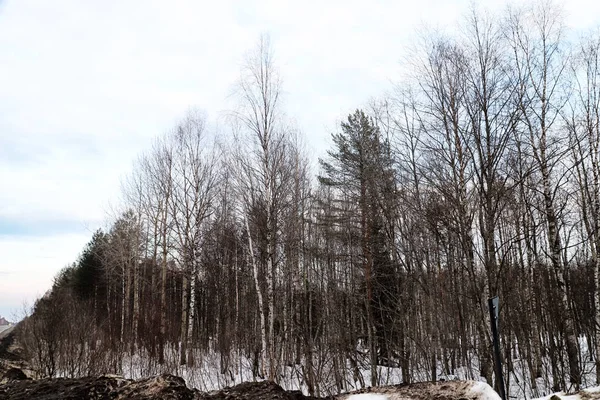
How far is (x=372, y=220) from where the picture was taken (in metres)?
14.8

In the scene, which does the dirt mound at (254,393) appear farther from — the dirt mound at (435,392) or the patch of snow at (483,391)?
the patch of snow at (483,391)

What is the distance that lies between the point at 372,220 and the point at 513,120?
7951 mm

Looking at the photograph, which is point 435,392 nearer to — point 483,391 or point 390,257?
point 483,391

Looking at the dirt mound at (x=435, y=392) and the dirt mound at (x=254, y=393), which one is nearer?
the dirt mound at (x=435, y=392)

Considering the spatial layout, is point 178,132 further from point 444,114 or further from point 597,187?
point 597,187

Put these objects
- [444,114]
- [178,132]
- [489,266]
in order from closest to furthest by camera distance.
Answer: [489,266] → [444,114] → [178,132]

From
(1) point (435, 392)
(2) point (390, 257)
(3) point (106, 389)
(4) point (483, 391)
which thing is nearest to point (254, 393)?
(3) point (106, 389)

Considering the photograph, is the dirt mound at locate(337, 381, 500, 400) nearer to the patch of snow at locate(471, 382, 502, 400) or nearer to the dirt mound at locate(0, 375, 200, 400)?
the patch of snow at locate(471, 382, 502, 400)

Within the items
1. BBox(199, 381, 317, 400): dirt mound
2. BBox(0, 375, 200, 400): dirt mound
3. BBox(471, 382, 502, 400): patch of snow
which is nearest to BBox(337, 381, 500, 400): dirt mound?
BBox(471, 382, 502, 400): patch of snow

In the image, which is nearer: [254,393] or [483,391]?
[483,391]

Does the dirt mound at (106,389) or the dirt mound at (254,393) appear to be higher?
the dirt mound at (106,389)

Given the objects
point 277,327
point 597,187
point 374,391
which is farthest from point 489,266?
point 277,327

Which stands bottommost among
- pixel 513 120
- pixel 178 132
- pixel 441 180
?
pixel 441 180

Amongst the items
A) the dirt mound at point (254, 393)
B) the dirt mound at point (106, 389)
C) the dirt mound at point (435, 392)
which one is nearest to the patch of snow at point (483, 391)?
the dirt mound at point (435, 392)
